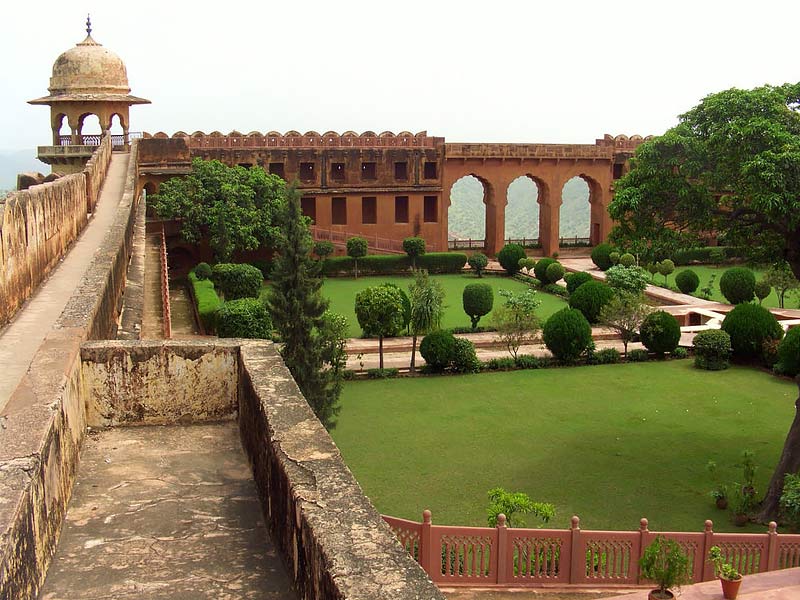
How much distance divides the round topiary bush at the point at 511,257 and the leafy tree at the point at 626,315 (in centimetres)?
1072

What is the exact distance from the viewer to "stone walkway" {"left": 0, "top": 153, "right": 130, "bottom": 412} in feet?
19.2

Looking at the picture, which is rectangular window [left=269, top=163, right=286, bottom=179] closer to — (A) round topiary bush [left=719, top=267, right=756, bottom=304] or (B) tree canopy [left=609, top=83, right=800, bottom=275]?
(A) round topiary bush [left=719, top=267, right=756, bottom=304]

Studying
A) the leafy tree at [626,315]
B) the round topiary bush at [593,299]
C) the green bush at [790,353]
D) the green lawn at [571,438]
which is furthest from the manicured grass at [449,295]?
the green bush at [790,353]

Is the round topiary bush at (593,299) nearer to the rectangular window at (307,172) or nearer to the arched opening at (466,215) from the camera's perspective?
the rectangular window at (307,172)

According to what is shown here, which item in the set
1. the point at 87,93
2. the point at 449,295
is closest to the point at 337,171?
the point at 449,295

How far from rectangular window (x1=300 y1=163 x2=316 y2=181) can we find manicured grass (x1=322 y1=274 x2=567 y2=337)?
432 cm

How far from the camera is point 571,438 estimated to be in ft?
48.0

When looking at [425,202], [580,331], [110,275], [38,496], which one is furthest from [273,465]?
[425,202]

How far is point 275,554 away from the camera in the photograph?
11.7 feet

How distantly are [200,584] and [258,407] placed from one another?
1.07 metres

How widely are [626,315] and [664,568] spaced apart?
39.2ft

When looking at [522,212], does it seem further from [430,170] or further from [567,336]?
[567,336]

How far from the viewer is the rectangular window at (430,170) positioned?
34.6 metres

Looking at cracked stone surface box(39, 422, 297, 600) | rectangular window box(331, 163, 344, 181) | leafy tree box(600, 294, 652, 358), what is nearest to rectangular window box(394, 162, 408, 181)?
rectangular window box(331, 163, 344, 181)
